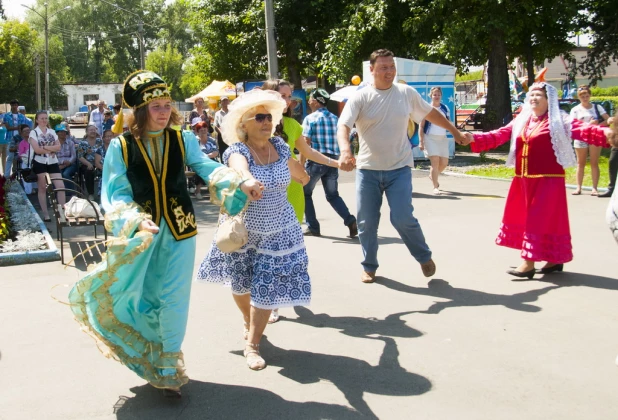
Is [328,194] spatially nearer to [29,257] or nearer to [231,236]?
[29,257]

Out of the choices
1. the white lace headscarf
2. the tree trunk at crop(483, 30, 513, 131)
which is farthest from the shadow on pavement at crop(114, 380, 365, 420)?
the tree trunk at crop(483, 30, 513, 131)

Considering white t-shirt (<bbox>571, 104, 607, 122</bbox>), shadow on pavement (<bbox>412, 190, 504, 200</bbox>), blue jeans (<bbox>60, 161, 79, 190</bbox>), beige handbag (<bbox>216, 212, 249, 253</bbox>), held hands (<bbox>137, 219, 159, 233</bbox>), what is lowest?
shadow on pavement (<bbox>412, 190, 504, 200</bbox>)

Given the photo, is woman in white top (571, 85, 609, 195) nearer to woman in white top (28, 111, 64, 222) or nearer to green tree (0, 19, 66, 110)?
woman in white top (28, 111, 64, 222)

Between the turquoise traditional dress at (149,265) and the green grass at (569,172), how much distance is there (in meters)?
10.8

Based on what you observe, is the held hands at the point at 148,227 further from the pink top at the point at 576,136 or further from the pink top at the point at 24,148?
the pink top at the point at 24,148

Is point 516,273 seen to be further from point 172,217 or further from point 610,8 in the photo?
point 610,8

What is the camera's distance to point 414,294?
6.72m

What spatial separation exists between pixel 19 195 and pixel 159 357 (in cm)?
997

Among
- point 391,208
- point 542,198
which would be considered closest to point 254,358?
point 391,208

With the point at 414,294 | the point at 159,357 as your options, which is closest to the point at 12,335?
the point at 159,357

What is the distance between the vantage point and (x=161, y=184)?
4.38 metres

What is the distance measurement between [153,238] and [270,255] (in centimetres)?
94

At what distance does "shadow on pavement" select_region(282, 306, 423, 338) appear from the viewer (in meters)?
5.60

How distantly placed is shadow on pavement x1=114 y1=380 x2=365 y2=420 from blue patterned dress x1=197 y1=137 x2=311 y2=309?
638 mm
